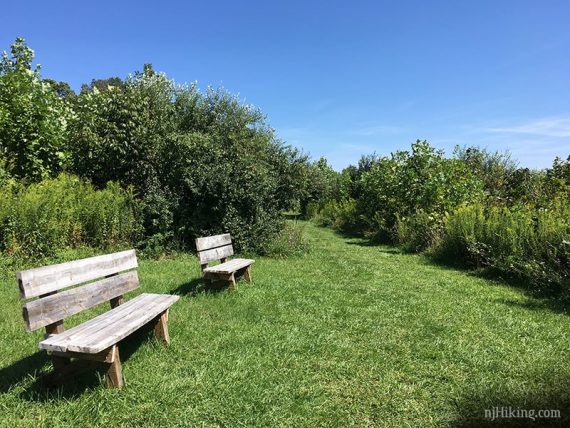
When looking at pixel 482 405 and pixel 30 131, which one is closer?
pixel 482 405

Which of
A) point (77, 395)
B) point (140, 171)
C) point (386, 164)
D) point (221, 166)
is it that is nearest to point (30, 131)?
point (140, 171)

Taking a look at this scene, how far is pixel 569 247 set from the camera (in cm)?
676

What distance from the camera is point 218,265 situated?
6.89 meters

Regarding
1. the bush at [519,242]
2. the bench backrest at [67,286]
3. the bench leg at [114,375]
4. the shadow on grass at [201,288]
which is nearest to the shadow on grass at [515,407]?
the bench leg at [114,375]

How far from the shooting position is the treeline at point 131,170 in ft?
31.1

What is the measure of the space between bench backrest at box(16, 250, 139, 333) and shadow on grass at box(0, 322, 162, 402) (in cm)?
51

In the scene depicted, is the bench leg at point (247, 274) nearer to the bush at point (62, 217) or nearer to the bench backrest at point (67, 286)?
the bench backrest at point (67, 286)

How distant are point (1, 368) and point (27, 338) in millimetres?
765

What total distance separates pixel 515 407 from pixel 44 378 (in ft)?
12.0

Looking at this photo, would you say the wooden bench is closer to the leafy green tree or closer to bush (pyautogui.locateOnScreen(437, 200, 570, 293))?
bush (pyautogui.locateOnScreen(437, 200, 570, 293))

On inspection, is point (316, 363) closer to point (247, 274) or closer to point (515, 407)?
point (515, 407)

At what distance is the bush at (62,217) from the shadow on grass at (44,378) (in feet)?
16.3

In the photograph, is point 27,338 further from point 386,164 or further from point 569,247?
point 386,164

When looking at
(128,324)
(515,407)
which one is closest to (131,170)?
(128,324)
